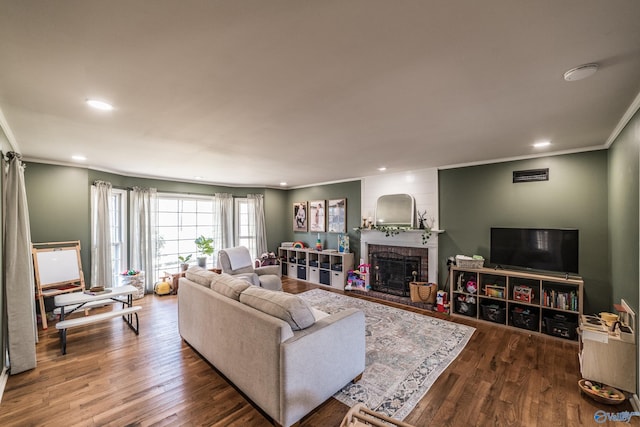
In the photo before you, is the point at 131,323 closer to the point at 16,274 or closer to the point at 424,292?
the point at 16,274

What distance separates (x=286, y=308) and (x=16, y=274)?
2805mm

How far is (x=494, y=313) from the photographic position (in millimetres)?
3768

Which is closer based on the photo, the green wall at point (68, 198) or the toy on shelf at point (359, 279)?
the green wall at point (68, 198)

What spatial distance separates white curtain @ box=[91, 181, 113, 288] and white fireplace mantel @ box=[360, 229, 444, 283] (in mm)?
4806

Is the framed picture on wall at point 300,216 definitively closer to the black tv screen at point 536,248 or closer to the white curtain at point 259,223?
the white curtain at point 259,223

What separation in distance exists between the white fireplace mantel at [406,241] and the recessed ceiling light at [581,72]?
312 centimetres

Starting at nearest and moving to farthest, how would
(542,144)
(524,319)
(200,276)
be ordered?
(200,276) < (542,144) < (524,319)

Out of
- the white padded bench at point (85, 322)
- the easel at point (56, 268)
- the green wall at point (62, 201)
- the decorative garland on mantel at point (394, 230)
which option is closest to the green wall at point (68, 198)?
the green wall at point (62, 201)

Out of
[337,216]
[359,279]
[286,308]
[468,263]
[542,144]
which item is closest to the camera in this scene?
[286,308]

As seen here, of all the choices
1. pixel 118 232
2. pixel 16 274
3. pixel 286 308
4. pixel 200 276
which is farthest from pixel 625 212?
pixel 118 232

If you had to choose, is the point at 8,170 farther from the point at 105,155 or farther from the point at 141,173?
the point at 141,173

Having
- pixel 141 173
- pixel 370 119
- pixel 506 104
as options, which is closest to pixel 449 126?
pixel 506 104

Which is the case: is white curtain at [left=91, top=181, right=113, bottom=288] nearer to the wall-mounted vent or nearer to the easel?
the easel

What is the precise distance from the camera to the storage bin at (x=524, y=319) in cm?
350
